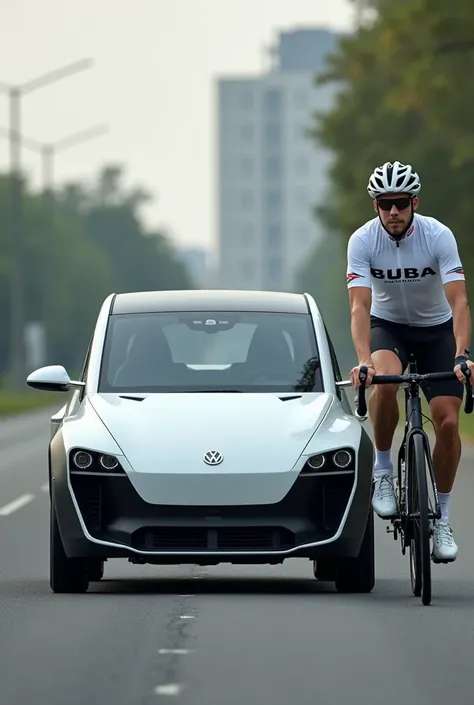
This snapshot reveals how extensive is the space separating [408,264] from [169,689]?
12.0ft

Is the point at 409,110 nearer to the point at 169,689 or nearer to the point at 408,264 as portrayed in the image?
the point at 408,264

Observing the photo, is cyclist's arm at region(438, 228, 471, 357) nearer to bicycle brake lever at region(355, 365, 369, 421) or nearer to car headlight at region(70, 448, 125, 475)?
bicycle brake lever at region(355, 365, 369, 421)

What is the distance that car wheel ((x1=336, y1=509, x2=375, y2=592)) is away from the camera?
11102 millimetres

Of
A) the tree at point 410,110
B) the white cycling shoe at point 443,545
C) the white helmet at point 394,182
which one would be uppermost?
the tree at point 410,110

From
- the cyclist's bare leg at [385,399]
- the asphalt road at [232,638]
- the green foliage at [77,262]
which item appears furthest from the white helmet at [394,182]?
the green foliage at [77,262]

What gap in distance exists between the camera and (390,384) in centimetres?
1102

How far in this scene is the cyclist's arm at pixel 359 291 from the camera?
35.7ft

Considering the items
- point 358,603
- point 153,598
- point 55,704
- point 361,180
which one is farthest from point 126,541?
point 361,180

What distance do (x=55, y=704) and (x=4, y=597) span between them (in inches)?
152

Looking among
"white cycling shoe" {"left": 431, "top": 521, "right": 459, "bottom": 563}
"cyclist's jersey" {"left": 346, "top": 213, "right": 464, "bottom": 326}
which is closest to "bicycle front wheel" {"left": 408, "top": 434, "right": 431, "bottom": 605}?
"white cycling shoe" {"left": 431, "top": 521, "right": 459, "bottom": 563}

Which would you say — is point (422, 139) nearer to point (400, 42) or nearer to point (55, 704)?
point (400, 42)

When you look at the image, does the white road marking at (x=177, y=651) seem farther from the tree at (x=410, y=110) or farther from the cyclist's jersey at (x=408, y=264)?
the tree at (x=410, y=110)

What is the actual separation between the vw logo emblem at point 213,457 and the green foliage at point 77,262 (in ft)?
218

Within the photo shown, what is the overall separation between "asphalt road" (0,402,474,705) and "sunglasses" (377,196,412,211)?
1.97m
